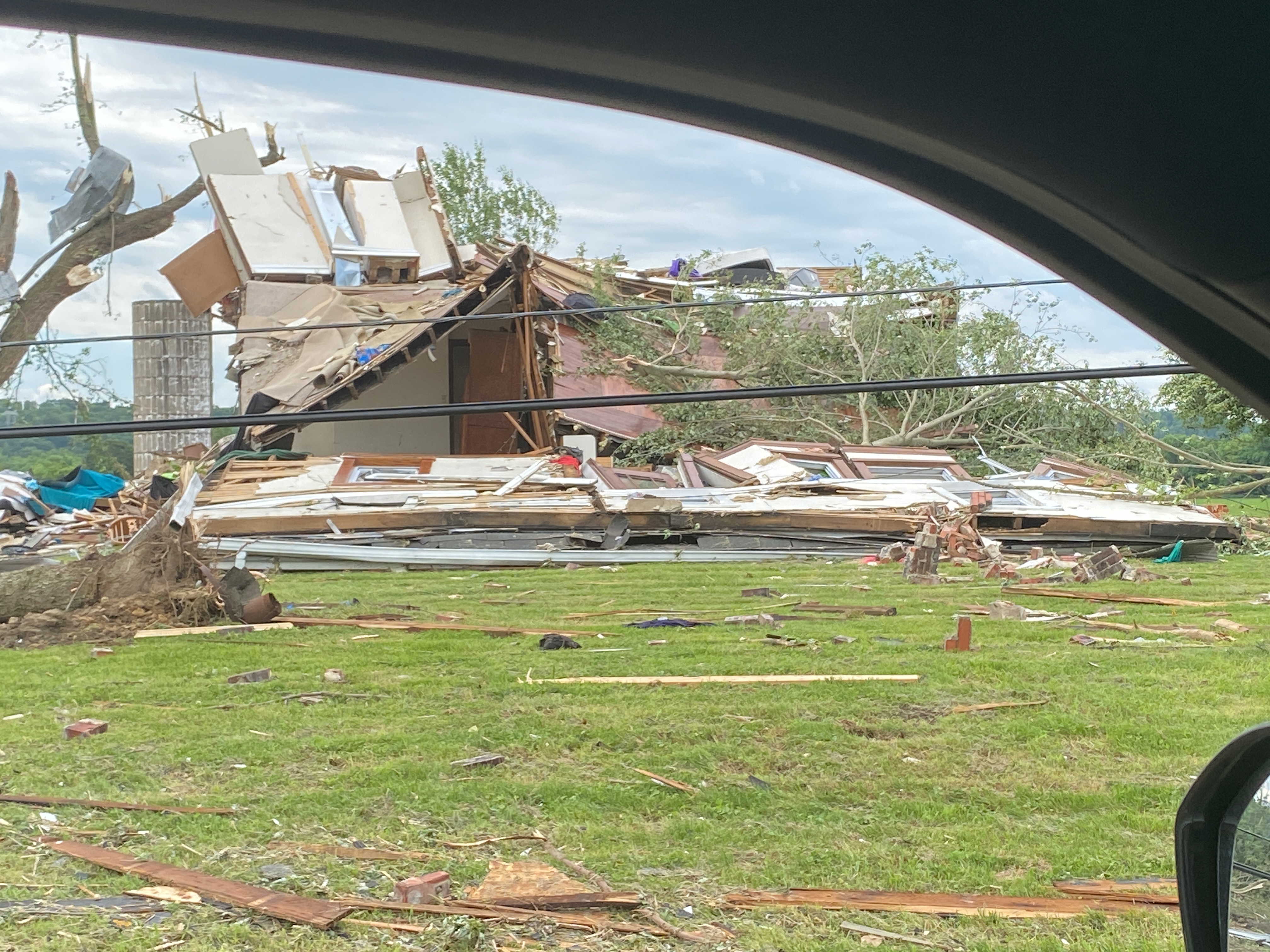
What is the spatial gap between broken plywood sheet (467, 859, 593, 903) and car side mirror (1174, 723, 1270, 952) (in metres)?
2.83

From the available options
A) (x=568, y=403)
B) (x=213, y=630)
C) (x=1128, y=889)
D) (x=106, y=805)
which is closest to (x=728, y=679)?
(x=1128, y=889)

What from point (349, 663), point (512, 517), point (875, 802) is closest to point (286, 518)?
point (512, 517)

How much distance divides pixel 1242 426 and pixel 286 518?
37.9 ft

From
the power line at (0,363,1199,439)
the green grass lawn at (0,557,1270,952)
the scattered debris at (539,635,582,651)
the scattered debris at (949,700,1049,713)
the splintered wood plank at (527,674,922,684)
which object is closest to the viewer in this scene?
the power line at (0,363,1199,439)

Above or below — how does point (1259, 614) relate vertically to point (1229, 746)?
below

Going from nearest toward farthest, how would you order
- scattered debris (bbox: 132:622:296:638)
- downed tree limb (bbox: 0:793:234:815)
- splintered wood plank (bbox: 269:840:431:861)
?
splintered wood plank (bbox: 269:840:431:861)
downed tree limb (bbox: 0:793:234:815)
scattered debris (bbox: 132:622:296:638)

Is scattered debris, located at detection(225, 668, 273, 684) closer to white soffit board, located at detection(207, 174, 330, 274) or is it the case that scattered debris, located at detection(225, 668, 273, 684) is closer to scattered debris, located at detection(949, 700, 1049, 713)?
scattered debris, located at detection(949, 700, 1049, 713)

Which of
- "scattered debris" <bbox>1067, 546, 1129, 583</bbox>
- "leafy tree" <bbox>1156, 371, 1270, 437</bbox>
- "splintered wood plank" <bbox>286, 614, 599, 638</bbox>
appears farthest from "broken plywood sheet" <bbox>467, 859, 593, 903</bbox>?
"leafy tree" <bbox>1156, 371, 1270, 437</bbox>

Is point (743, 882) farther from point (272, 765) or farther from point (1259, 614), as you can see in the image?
point (1259, 614)

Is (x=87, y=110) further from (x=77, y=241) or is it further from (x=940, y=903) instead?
(x=940, y=903)

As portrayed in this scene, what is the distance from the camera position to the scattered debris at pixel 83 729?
569cm

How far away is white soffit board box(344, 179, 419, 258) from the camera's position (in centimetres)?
2017

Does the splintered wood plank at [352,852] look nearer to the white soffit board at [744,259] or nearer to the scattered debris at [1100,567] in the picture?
the scattered debris at [1100,567]

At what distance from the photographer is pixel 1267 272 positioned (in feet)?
3.82
